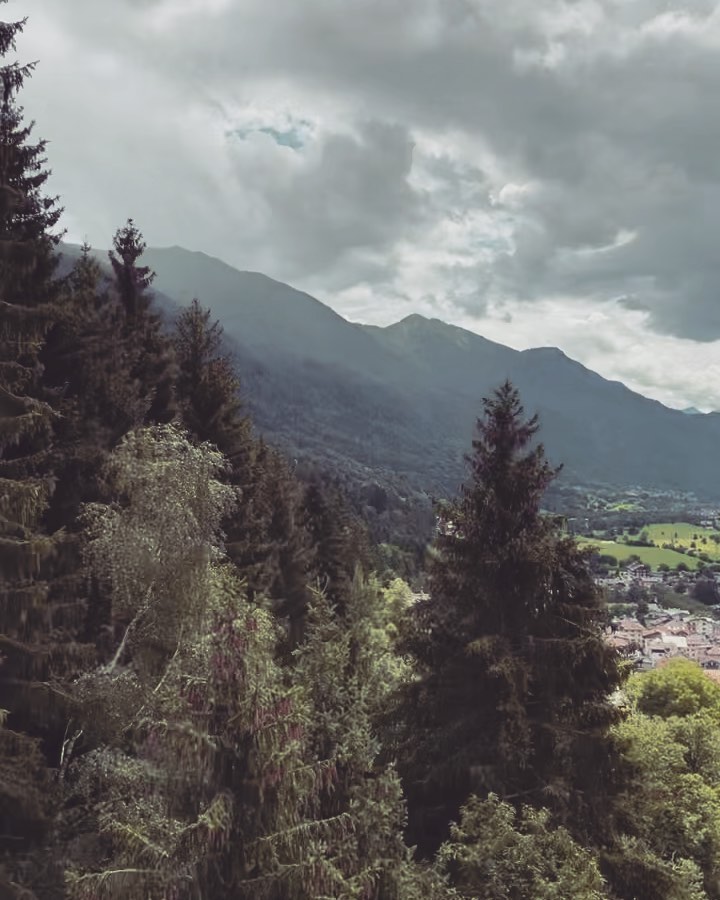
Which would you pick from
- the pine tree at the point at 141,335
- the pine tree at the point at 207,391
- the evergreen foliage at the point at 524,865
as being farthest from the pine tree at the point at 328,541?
the evergreen foliage at the point at 524,865

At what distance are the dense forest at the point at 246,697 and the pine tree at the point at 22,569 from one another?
5 centimetres

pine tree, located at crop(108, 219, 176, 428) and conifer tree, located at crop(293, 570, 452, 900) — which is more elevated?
pine tree, located at crop(108, 219, 176, 428)

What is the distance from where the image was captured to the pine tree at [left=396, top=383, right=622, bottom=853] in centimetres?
1509

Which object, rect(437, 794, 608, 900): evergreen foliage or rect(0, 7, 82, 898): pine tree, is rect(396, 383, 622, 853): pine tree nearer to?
rect(437, 794, 608, 900): evergreen foliage

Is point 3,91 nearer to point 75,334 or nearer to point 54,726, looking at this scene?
point 75,334

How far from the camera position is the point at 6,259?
13.1 m

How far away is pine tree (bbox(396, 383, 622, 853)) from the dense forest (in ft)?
0.18

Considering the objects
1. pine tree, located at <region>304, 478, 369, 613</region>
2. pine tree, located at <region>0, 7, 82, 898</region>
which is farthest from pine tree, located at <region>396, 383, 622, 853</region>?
pine tree, located at <region>304, 478, 369, 613</region>

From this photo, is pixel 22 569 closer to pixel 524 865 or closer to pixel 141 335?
pixel 524 865

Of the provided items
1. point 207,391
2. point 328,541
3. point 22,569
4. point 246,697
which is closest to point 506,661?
point 246,697

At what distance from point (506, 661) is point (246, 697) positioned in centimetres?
714

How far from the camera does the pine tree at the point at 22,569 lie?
1243cm

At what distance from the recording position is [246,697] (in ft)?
32.4

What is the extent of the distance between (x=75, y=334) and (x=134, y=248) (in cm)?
970
